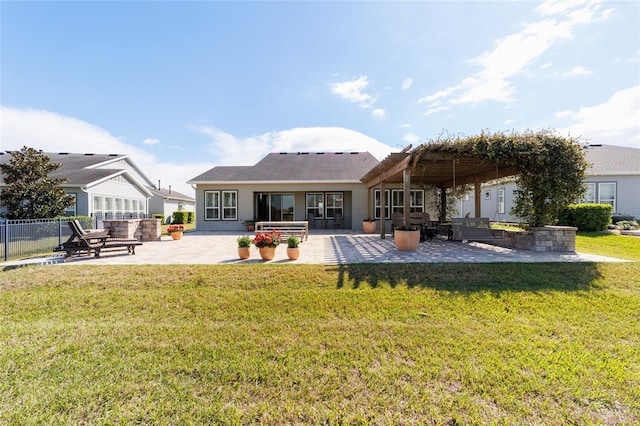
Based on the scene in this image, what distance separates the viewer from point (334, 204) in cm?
1650

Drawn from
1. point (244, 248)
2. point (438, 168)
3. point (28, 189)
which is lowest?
point (244, 248)

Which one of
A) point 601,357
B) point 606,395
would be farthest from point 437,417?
point 601,357

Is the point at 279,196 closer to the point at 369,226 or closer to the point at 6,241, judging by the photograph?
the point at 369,226

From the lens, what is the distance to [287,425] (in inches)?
73.0

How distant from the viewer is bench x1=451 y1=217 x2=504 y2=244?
9.17 m

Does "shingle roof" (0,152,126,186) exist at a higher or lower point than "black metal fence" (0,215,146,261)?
higher

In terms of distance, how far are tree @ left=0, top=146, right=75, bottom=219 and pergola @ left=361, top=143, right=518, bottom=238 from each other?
15.0 m

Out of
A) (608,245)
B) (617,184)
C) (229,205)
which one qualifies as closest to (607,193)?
(617,184)

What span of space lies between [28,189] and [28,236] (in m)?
6.28

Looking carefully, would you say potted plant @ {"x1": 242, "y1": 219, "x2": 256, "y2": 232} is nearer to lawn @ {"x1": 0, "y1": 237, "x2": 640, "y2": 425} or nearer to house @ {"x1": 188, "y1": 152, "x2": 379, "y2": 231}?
house @ {"x1": 188, "y1": 152, "x2": 379, "y2": 231}

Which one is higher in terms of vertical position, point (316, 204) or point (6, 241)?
point (316, 204)

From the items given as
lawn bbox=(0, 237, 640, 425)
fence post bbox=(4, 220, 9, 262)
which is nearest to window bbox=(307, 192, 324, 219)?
lawn bbox=(0, 237, 640, 425)

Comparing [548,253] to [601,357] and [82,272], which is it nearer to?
[601,357]

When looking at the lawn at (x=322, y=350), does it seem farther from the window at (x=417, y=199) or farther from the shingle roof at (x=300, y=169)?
the shingle roof at (x=300, y=169)
